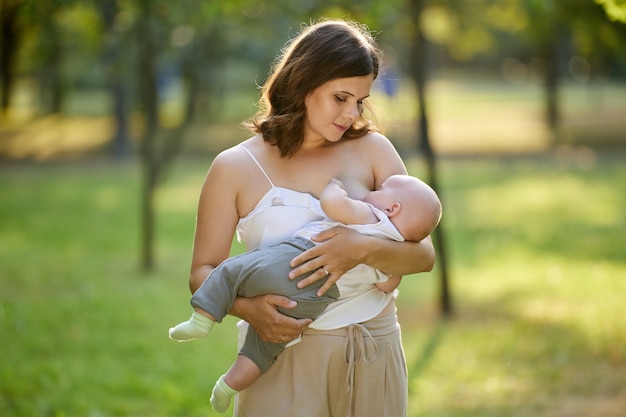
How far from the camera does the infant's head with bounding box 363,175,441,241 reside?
2.94m

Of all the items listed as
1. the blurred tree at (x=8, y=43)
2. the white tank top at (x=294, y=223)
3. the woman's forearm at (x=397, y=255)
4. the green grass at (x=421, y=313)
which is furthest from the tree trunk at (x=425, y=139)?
the blurred tree at (x=8, y=43)

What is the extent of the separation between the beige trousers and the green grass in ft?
8.65

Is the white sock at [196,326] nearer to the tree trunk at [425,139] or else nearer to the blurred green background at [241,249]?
the blurred green background at [241,249]

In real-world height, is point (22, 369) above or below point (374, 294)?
below

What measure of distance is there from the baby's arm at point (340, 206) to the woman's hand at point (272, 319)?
11.7 inches

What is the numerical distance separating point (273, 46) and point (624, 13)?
12.8 meters

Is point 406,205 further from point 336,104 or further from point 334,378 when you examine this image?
point 334,378

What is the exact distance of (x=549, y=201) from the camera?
13.7 m

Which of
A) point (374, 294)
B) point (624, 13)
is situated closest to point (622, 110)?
point (624, 13)

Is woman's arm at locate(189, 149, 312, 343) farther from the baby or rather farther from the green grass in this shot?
the green grass

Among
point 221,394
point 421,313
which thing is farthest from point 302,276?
point 421,313

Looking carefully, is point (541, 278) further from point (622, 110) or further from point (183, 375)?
point (622, 110)

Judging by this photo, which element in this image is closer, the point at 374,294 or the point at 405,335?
the point at 374,294

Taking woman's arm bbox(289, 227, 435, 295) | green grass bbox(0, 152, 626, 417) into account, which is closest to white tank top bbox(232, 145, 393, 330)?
woman's arm bbox(289, 227, 435, 295)
